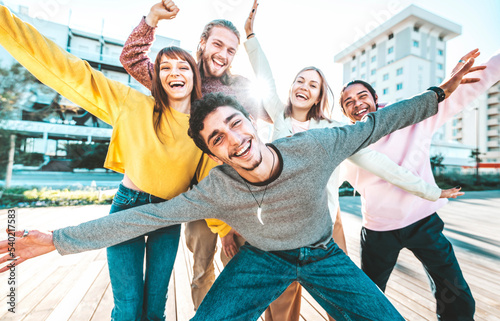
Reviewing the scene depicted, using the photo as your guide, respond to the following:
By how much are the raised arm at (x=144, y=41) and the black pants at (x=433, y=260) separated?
75.3 inches

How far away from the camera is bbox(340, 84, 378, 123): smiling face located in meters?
1.84

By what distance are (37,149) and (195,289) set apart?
25.7 meters

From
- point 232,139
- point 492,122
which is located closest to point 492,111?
point 492,122

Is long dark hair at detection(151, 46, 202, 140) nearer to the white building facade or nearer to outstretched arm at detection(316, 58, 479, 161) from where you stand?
outstretched arm at detection(316, 58, 479, 161)

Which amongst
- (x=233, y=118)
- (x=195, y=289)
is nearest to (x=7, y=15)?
(x=233, y=118)

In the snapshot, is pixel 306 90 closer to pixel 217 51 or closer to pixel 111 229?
pixel 217 51

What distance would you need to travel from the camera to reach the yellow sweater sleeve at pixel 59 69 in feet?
3.40

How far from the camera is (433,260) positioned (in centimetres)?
155

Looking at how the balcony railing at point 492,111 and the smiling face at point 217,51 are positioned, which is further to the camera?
the balcony railing at point 492,111

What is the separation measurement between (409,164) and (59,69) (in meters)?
2.16

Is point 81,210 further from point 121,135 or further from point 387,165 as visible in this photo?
point 387,165

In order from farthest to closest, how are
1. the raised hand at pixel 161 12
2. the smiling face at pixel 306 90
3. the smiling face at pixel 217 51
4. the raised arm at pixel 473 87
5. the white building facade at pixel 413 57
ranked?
the white building facade at pixel 413 57 < the smiling face at pixel 306 90 < the smiling face at pixel 217 51 < the raised arm at pixel 473 87 < the raised hand at pixel 161 12

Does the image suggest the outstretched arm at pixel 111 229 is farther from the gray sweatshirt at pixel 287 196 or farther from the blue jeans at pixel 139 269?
the blue jeans at pixel 139 269

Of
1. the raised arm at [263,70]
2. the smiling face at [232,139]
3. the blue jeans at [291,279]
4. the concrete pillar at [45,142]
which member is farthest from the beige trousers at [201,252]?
the concrete pillar at [45,142]
